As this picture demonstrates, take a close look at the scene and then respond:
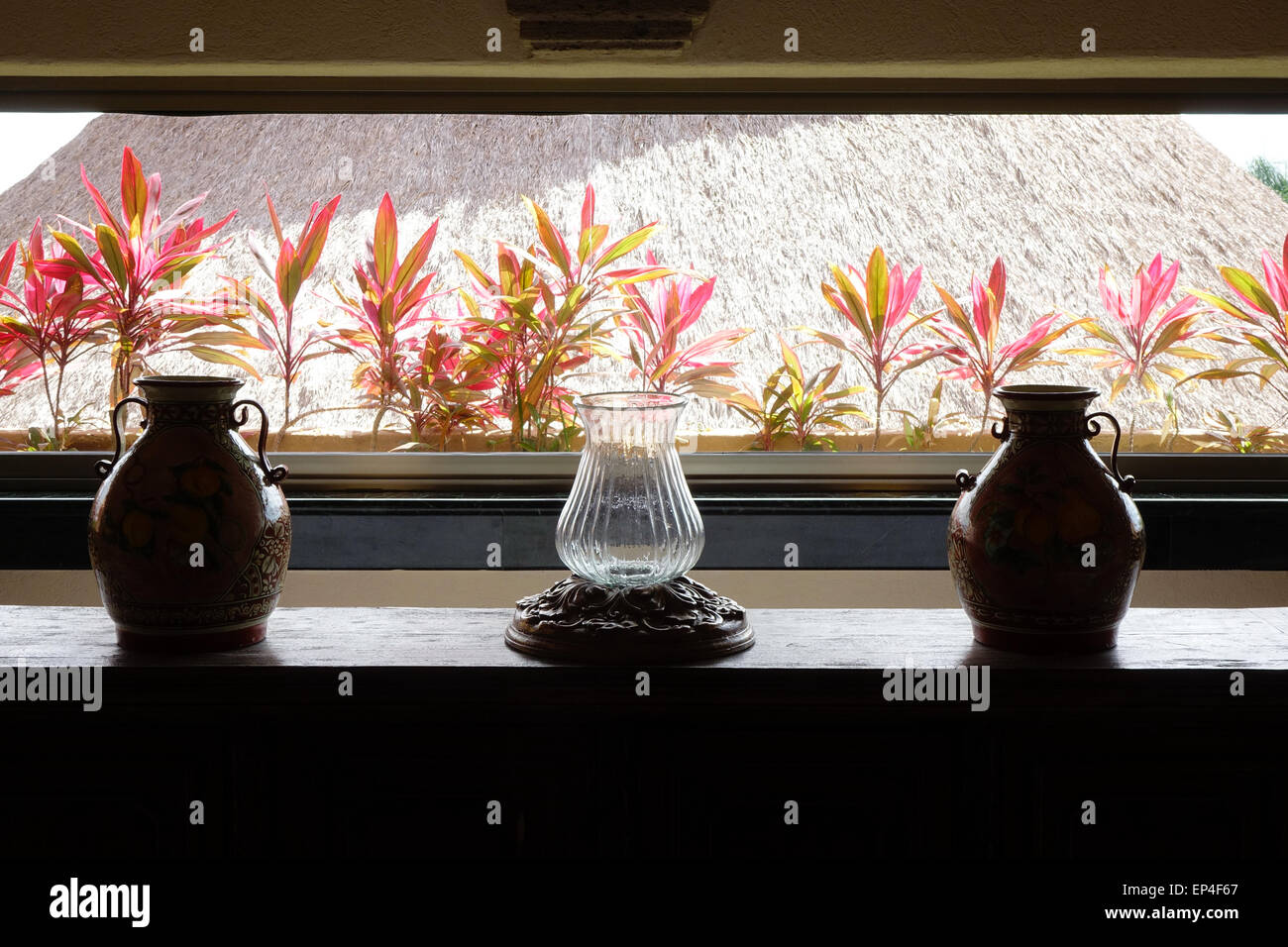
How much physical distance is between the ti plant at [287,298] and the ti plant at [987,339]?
1108mm

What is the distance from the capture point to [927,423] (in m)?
2.06

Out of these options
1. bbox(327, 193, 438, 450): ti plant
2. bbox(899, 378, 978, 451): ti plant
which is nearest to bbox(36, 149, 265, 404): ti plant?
bbox(327, 193, 438, 450): ti plant

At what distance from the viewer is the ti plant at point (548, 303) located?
2.03m

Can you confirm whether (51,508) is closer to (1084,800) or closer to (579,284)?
(579,284)

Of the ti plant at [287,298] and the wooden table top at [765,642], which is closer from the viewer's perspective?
the wooden table top at [765,642]

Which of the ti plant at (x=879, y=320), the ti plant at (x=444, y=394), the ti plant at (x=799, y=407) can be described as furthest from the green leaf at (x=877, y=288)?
the ti plant at (x=444, y=394)

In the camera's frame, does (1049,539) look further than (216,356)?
No

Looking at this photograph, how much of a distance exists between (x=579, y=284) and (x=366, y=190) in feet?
1.38

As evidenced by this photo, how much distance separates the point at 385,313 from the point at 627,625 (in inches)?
37.0

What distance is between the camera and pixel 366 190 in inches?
80.6

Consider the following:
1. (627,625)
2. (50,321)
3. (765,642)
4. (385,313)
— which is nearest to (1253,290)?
(765,642)

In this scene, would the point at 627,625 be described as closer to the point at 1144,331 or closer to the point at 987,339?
the point at 987,339

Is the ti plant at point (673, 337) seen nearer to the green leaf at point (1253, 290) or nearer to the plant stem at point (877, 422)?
the plant stem at point (877, 422)
